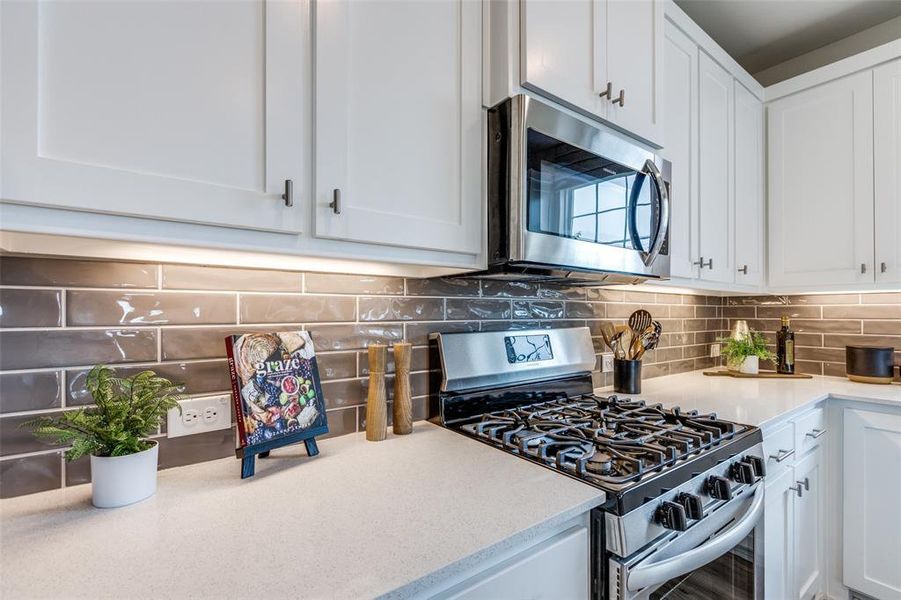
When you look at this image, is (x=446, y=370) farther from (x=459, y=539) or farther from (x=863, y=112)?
(x=863, y=112)

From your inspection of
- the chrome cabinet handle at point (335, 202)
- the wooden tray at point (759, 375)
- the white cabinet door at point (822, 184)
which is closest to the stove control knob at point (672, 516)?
the chrome cabinet handle at point (335, 202)

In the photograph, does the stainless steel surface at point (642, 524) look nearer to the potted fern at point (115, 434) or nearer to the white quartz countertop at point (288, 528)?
the white quartz countertop at point (288, 528)

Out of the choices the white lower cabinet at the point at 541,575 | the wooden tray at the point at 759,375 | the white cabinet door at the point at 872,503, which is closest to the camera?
the white lower cabinet at the point at 541,575

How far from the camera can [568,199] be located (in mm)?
1245

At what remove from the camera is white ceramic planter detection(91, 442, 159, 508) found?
0.79 metres

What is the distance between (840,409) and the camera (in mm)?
1857

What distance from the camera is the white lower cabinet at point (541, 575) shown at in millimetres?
696

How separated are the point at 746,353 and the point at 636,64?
165 cm

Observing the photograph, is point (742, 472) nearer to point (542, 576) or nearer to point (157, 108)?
point (542, 576)

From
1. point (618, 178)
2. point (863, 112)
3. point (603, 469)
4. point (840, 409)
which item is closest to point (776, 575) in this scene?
point (840, 409)

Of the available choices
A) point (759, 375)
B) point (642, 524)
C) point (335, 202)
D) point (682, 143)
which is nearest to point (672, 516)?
point (642, 524)

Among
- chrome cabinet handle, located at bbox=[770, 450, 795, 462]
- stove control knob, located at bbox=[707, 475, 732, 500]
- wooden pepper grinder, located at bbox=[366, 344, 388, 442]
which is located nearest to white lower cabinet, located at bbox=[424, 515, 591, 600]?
stove control knob, located at bbox=[707, 475, 732, 500]

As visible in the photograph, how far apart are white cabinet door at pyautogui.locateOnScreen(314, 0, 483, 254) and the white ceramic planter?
1.81 feet

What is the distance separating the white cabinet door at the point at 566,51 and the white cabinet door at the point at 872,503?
5.61 ft
